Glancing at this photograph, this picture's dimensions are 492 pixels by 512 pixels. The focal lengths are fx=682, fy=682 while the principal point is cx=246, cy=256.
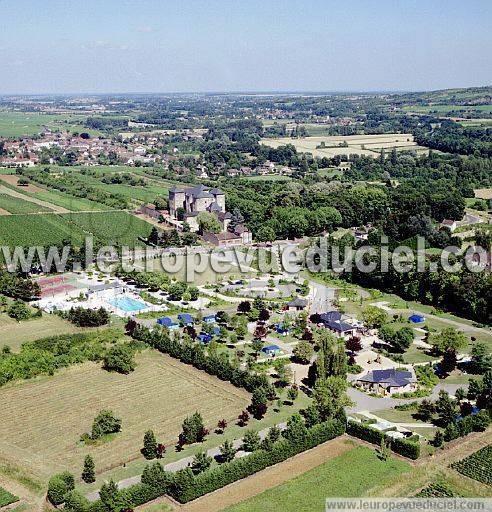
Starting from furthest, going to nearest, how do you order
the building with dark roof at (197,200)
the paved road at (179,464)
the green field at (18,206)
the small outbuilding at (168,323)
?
the green field at (18,206)
the building with dark roof at (197,200)
the small outbuilding at (168,323)
the paved road at (179,464)

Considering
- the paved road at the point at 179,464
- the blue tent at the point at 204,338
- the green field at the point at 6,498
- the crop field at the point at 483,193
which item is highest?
the crop field at the point at 483,193

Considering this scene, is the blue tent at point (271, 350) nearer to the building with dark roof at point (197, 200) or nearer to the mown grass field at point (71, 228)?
the mown grass field at point (71, 228)

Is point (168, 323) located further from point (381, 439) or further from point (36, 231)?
point (36, 231)

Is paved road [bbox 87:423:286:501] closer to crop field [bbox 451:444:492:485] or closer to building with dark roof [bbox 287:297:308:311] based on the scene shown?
crop field [bbox 451:444:492:485]

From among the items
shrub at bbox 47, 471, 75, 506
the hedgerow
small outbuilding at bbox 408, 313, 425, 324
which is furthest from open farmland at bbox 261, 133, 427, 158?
shrub at bbox 47, 471, 75, 506

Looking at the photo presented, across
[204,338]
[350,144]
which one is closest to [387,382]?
[204,338]

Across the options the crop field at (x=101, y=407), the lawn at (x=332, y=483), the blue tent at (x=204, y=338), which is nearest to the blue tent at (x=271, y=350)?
the blue tent at (x=204, y=338)

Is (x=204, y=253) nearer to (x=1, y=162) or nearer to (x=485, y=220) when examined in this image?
(x=485, y=220)
